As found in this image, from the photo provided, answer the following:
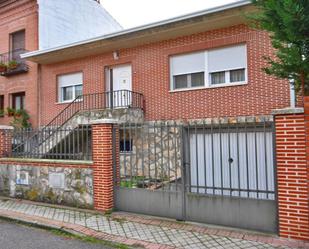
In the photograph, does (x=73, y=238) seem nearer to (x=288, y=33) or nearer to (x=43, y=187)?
(x=43, y=187)

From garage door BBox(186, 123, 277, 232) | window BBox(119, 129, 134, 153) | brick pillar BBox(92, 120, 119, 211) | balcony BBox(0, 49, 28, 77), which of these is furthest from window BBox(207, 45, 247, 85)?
balcony BBox(0, 49, 28, 77)

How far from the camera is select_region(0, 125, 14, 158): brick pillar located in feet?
27.2

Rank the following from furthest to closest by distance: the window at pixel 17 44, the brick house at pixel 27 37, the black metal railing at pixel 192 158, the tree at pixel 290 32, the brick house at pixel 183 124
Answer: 1. the window at pixel 17 44
2. the brick house at pixel 27 37
3. the black metal railing at pixel 192 158
4. the brick house at pixel 183 124
5. the tree at pixel 290 32

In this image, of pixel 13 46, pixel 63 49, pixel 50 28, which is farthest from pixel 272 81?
pixel 13 46

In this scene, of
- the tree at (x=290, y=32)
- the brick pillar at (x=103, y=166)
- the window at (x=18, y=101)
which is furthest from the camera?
the window at (x=18, y=101)

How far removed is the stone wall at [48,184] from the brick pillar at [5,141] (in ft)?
1.16

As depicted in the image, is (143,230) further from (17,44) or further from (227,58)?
(17,44)

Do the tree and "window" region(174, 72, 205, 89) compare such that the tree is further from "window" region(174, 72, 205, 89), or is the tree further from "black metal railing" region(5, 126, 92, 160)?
"window" region(174, 72, 205, 89)

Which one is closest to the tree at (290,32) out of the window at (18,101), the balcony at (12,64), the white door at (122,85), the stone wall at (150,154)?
the stone wall at (150,154)

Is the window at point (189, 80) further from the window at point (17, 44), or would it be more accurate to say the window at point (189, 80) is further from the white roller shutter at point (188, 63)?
the window at point (17, 44)

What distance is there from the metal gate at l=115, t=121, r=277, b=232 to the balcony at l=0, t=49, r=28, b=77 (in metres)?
10.3

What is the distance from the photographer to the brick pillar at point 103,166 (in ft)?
20.4

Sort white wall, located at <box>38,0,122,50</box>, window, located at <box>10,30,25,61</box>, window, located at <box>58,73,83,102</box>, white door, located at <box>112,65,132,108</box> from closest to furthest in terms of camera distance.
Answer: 1. white door, located at <box>112,65,132,108</box>
2. window, located at <box>58,73,83,102</box>
3. white wall, located at <box>38,0,122,50</box>
4. window, located at <box>10,30,25,61</box>

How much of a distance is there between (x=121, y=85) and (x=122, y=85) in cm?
4
